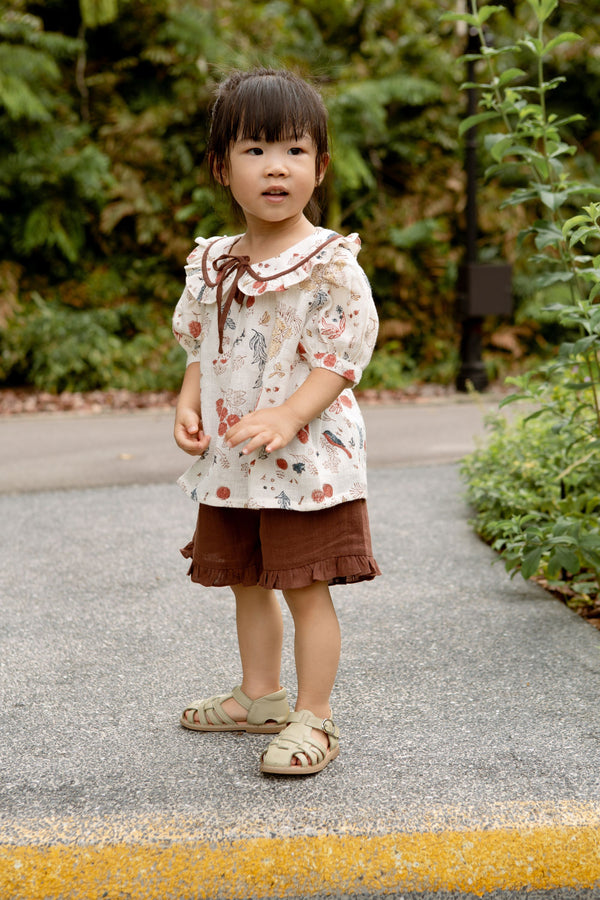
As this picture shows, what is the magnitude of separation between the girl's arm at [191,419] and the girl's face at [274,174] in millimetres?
451

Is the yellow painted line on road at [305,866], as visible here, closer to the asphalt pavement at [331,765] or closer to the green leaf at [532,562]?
the asphalt pavement at [331,765]

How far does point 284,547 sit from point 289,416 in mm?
326

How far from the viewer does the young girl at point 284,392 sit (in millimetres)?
2252

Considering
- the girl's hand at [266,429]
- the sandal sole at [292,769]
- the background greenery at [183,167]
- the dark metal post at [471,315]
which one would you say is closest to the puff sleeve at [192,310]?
the girl's hand at [266,429]

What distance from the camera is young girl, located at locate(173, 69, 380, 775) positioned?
225cm

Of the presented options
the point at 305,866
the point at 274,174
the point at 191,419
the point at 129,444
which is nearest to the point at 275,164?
the point at 274,174

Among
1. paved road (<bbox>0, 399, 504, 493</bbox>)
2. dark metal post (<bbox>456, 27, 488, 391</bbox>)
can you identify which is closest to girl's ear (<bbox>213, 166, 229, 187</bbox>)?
paved road (<bbox>0, 399, 504, 493</bbox>)

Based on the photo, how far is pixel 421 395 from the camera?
9.69 m

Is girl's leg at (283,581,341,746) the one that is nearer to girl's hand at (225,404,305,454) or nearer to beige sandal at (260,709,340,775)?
beige sandal at (260,709,340,775)

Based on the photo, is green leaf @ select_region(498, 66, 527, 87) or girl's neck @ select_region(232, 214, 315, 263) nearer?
girl's neck @ select_region(232, 214, 315, 263)

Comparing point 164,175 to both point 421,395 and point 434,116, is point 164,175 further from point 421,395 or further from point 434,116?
point 421,395

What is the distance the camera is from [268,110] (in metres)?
2.24

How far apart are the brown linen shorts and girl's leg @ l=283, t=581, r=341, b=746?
2.5 inches

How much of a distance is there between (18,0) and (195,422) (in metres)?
9.91
